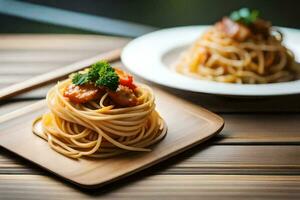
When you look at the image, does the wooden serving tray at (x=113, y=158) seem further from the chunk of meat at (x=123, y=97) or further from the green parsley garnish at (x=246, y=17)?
the green parsley garnish at (x=246, y=17)

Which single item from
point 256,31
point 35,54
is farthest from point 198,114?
point 35,54

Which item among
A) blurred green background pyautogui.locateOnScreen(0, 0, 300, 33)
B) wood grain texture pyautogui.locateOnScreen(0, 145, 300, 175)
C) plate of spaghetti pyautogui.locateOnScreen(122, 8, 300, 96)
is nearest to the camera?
wood grain texture pyautogui.locateOnScreen(0, 145, 300, 175)

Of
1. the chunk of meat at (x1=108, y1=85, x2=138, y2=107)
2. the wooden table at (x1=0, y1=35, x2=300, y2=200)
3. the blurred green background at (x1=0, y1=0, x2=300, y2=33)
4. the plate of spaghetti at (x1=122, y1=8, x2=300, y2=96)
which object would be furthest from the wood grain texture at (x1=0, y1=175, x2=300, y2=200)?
the blurred green background at (x1=0, y1=0, x2=300, y2=33)

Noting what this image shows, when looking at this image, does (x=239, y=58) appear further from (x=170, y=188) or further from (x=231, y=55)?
(x=170, y=188)

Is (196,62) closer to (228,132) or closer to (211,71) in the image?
(211,71)

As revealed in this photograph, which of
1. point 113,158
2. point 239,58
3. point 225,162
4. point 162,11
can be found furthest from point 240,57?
point 162,11

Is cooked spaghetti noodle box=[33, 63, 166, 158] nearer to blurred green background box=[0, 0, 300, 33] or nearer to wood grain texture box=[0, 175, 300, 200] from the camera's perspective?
wood grain texture box=[0, 175, 300, 200]
